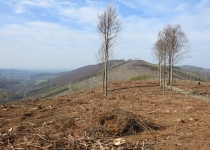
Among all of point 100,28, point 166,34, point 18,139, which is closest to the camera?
point 18,139

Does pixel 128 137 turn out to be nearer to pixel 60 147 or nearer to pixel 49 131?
pixel 60 147

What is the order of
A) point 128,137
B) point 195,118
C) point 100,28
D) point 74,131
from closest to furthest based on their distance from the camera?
1. point 128,137
2. point 74,131
3. point 195,118
4. point 100,28

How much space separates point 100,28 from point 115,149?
47.3 ft

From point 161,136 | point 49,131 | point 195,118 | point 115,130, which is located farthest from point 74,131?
point 195,118

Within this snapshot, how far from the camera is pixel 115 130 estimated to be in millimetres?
6621

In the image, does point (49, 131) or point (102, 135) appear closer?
point (102, 135)

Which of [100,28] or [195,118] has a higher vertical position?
[100,28]

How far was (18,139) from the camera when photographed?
19.0ft

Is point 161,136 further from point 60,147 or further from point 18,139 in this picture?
point 18,139

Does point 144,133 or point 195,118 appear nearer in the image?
point 144,133

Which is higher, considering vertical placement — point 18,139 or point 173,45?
Result: point 173,45


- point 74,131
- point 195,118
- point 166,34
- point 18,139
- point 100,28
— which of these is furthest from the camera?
point 166,34

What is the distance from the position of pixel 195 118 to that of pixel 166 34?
1373 cm

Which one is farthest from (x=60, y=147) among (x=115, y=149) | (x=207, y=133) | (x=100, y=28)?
(x=100, y=28)
